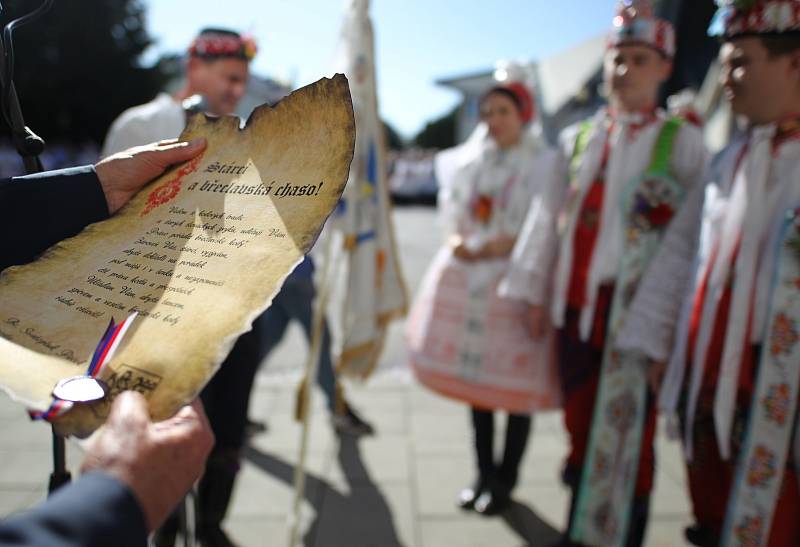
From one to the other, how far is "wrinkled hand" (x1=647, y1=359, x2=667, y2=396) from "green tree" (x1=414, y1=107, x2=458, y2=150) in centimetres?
3939

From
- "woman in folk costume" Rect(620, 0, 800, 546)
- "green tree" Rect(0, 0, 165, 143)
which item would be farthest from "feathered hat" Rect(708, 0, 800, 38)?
"green tree" Rect(0, 0, 165, 143)

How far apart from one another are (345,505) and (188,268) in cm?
196

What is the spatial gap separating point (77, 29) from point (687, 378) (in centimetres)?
1675

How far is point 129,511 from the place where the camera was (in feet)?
1.66

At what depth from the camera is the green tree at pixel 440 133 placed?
41.9 meters

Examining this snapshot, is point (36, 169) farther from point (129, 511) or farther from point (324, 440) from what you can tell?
point (324, 440)

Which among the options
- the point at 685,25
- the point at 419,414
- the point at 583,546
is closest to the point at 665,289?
the point at 583,546

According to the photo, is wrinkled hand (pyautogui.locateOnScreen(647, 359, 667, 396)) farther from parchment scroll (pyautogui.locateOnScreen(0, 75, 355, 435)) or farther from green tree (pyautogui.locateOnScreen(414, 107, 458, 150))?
green tree (pyautogui.locateOnScreen(414, 107, 458, 150))

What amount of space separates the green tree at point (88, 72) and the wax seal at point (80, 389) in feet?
49.0

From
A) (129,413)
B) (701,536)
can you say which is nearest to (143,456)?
(129,413)

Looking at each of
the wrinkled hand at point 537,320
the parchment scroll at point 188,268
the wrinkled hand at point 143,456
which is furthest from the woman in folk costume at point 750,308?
the wrinkled hand at point 143,456

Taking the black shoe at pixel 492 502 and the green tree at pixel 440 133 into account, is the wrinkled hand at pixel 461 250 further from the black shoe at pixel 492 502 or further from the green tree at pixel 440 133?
the green tree at pixel 440 133

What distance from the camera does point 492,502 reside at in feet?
7.45

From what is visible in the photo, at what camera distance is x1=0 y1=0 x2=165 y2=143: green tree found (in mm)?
13789
